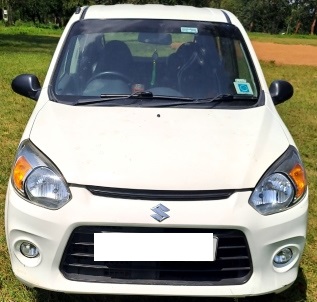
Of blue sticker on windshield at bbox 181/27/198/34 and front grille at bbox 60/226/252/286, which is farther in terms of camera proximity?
blue sticker on windshield at bbox 181/27/198/34

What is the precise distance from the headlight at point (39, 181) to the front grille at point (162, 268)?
22 centimetres

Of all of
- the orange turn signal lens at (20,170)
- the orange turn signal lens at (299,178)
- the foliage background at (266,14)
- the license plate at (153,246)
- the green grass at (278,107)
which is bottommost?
the foliage background at (266,14)

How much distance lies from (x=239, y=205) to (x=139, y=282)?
0.59 m

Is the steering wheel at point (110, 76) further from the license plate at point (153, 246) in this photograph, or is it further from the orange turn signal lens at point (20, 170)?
the license plate at point (153, 246)

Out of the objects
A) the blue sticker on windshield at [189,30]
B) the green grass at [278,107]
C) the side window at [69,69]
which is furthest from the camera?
the blue sticker on windshield at [189,30]

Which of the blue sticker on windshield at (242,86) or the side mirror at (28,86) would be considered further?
the side mirror at (28,86)

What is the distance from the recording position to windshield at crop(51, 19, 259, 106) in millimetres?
3582

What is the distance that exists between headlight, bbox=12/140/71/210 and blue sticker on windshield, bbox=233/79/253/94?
148 centimetres

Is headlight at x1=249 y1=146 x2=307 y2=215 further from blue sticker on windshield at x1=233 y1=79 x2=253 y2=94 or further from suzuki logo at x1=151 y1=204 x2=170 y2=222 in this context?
blue sticker on windshield at x1=233 y1=79 x2=253 y2=94

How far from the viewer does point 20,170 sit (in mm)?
2775

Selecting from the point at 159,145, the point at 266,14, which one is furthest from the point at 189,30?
the point at 266,14

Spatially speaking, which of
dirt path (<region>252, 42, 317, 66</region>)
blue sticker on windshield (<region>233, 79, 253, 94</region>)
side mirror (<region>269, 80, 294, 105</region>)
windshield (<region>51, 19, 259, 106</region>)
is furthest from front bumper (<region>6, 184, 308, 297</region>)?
dirt path (<region>252, 42, 317, 66</region>)

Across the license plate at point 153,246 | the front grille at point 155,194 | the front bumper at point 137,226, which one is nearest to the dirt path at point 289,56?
the front bumper at point 137,226

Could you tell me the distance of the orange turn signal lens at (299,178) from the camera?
2773 mm
